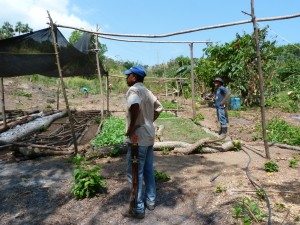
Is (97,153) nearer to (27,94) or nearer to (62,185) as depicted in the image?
(62,185)

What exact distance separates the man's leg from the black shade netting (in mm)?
4254

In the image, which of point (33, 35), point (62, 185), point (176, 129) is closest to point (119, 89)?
point (176, 129)

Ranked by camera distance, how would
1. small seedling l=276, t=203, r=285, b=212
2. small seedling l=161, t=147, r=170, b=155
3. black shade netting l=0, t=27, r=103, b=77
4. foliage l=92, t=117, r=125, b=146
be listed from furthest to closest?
foliage l=92, t=117, r=125, b=146 → black shade netting l=0, t=27, r=103, b=77 → small seedling l=161, t=147, r=170, b=155 → small seedling l=276, t=203, r=285, b=212

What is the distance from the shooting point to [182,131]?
28.5 feet

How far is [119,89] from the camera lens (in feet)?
89.6

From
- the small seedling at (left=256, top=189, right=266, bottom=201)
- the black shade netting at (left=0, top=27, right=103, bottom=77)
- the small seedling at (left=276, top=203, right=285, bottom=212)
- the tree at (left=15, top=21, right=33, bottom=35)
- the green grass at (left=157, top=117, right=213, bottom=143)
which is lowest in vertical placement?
the small seedling at (left=276, top=203, right=285, bottom=212)

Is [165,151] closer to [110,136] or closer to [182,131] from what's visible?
[110,136]

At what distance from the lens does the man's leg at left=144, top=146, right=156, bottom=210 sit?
11.8 feet

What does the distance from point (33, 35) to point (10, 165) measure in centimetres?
289

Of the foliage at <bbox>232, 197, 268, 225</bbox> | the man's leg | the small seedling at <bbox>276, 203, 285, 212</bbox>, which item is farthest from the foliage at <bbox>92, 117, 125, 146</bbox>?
the small seedling at <bbox>276, 203, 285, 212</bbox>

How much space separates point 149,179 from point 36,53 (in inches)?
196

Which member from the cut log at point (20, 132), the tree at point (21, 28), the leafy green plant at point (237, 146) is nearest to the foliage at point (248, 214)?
the leafy green plant at point (237, 146)

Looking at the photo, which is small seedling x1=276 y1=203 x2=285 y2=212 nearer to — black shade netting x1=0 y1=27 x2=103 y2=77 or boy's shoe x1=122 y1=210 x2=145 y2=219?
boy's shoe x1=122 y1=210 x2=145 y2=219

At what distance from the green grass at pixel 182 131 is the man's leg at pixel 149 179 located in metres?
3.83
